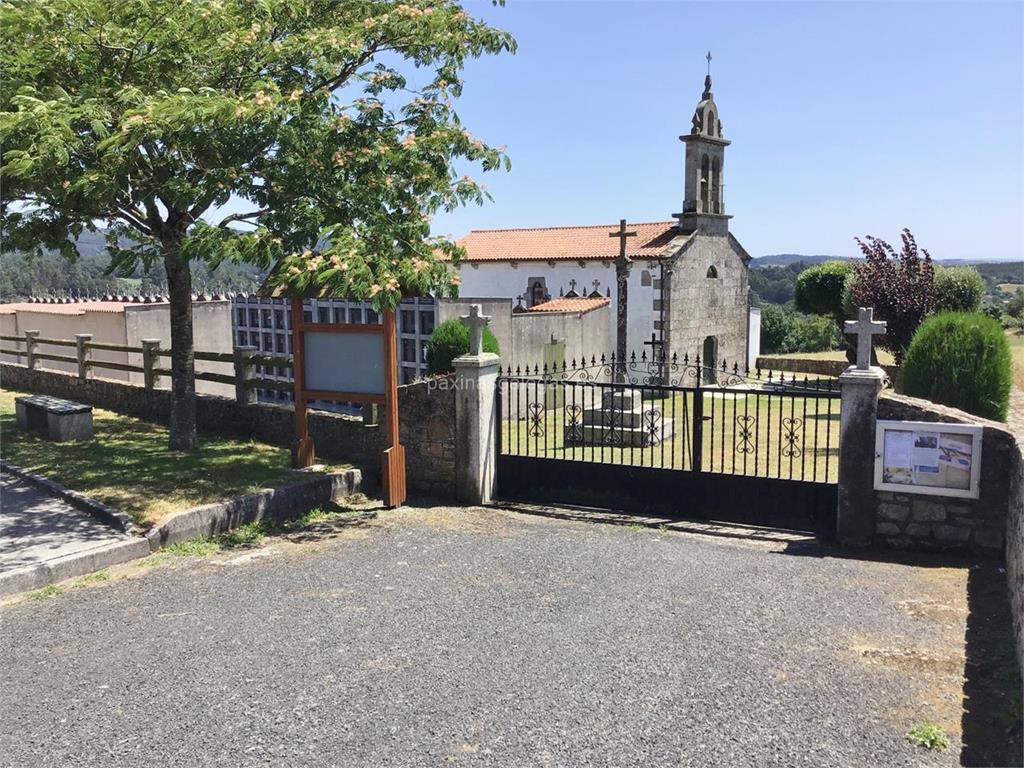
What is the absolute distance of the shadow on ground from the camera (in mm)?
4223

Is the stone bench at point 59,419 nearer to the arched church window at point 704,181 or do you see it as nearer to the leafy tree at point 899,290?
the leafy tree at point 899,290

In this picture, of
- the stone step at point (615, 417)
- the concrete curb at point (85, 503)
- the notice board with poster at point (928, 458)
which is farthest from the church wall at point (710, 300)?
the concrete curb at point (85, 503)

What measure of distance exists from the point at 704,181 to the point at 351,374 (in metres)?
17.1

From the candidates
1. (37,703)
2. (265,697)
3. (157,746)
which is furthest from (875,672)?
(37,703)

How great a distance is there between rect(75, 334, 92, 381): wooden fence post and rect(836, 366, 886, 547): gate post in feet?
41.3

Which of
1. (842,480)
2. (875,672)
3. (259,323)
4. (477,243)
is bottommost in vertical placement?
(875,672)

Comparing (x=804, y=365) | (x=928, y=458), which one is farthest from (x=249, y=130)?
(x=804, y=365)

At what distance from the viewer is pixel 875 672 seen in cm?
507

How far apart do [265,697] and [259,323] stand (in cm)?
1355

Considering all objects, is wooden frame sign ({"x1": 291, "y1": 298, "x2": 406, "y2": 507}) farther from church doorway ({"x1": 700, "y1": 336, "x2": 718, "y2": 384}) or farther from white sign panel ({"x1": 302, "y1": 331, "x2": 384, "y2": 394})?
church doorway ({"x1": 700, "y1": 336, "x2": 718, "y2": 384})

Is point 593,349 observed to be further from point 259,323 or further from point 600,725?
point 600,725

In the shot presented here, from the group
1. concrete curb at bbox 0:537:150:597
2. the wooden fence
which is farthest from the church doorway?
concrete curb at bbox 0:537:150:597

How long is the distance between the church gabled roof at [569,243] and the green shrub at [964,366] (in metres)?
13.4

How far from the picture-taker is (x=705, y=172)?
23.8 metres
